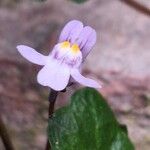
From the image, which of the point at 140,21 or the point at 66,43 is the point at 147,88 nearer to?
the point at 140,21

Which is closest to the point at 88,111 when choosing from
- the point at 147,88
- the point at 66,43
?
the point at 66,43

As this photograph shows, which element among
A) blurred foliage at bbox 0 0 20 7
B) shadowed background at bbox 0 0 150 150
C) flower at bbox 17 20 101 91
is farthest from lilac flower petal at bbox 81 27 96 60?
blurred foliage at bbox 0 0 20 7

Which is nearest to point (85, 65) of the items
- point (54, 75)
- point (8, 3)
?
point (8, 3)

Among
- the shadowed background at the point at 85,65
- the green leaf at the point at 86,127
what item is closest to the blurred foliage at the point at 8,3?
the shadowed background at the point at 85,65

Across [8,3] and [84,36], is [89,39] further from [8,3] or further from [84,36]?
[8,3]

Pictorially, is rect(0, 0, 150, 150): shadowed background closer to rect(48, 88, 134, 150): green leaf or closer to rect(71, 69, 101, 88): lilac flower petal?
rect(48, 88, 134, 150): green leaf

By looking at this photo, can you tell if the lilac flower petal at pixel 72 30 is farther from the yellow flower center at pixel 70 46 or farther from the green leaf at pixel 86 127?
the green leaf at pixel 86 127
